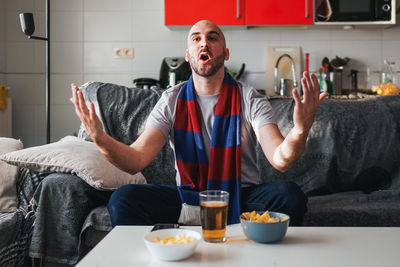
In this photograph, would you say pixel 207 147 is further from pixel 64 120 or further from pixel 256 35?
pixel 64 120

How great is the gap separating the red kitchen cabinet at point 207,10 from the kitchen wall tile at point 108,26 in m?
0.52

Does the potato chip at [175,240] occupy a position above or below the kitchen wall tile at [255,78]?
below

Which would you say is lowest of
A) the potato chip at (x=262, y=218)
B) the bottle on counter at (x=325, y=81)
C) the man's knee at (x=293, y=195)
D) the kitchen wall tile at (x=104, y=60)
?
the man's knee at (x=293, y=195)

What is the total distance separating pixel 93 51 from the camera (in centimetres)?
427

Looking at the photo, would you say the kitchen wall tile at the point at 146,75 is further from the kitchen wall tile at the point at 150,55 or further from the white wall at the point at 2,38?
the white wall at the point at 2,38

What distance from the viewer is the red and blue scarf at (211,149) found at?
1.92 meters

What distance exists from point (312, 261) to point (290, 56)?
334cm

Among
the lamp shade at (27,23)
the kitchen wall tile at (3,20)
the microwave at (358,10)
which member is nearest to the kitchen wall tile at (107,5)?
the kitchen wall tile at (3,20)

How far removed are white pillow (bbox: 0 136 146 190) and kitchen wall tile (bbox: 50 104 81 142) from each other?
2.30 metres

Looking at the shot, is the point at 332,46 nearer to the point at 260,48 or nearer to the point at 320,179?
the point at 260,48

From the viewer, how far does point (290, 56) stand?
4160mm

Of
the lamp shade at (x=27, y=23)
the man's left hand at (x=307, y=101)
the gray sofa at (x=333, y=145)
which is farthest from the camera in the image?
the lamp shade at (x=27, y=23)

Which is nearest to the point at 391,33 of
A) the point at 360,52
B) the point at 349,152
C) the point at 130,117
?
the point at 360,52

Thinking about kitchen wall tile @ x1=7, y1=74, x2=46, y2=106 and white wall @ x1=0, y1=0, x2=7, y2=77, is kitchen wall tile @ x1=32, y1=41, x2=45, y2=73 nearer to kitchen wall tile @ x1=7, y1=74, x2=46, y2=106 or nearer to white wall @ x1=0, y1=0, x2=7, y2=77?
kitchen wall tile @ x1=7, y1=74, x2=46, y2=106
